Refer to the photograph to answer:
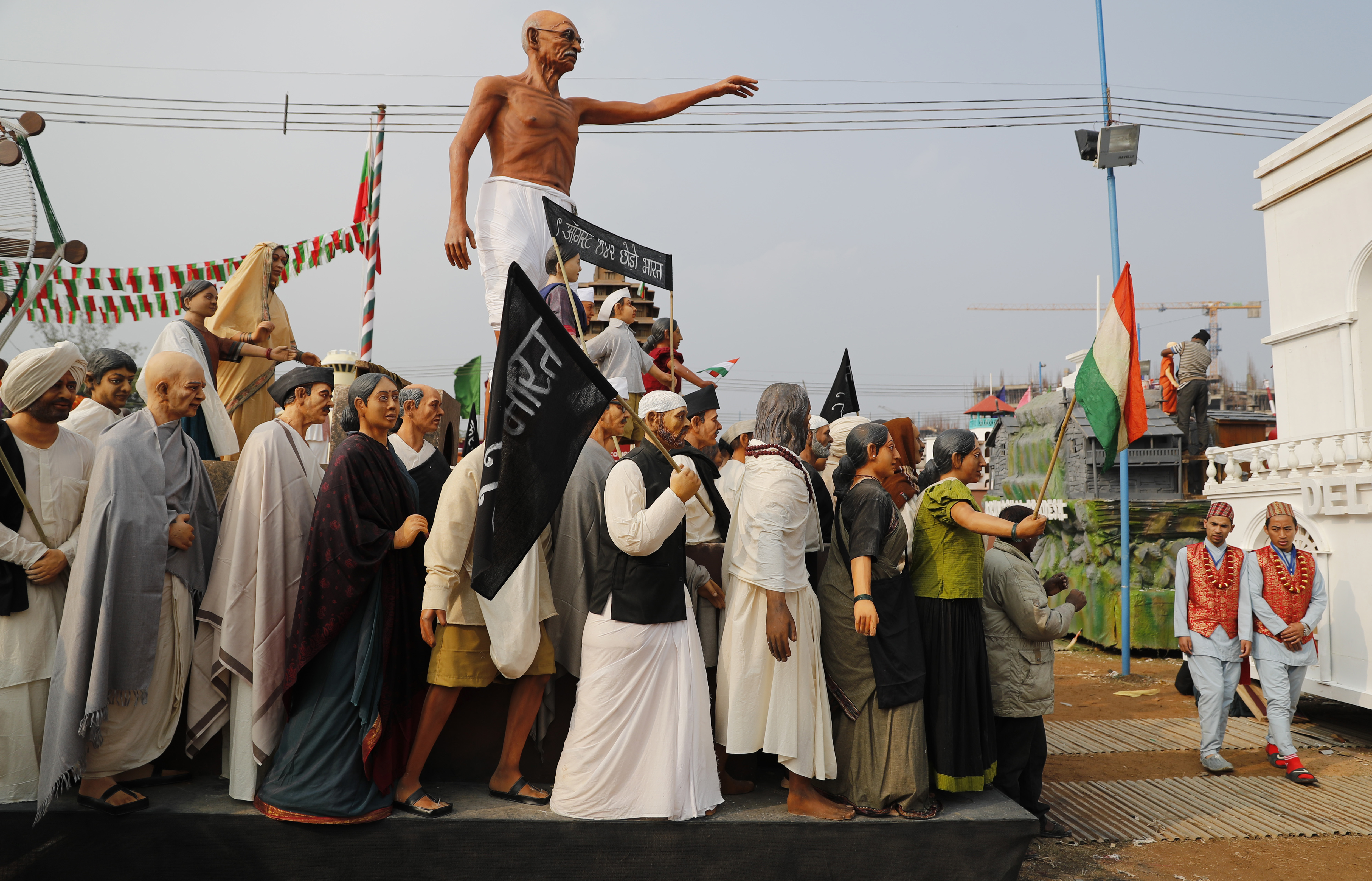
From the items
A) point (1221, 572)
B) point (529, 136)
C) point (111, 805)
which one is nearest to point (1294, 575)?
point (1221, 572)

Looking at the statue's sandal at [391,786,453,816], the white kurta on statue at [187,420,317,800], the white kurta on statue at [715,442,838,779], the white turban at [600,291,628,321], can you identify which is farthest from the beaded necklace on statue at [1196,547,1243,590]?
the white kurta on statue at [187,420,317,800]

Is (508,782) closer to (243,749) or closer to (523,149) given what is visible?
(243,749)

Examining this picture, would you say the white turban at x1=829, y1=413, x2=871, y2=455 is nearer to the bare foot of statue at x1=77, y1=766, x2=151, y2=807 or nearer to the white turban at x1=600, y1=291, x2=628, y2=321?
the white turban at x1=600, y1=291, x2=628, y2=321

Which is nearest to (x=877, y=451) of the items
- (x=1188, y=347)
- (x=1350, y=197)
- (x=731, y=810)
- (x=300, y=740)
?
(x=731, y=810)

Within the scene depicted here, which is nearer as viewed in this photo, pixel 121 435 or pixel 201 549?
pixel 121 435

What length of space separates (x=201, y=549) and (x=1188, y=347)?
14817 mm

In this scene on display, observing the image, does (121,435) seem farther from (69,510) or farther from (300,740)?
(300,740)

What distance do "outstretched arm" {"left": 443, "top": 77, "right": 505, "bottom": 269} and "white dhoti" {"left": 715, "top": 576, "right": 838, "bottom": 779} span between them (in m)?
2.91

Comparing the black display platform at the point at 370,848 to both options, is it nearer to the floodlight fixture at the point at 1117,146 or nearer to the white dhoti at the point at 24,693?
the white dhoti at the point at 24,693

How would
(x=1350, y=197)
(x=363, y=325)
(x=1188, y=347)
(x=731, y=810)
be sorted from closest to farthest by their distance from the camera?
(x=731, y=810) → (x=363, y=325) → (x=1350, y=197) → (x=1188, y=347)

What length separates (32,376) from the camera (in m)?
3.96

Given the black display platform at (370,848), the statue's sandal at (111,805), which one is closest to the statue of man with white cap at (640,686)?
the black display platform at (370,848)

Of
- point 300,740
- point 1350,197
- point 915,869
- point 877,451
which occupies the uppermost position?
point 1350,197

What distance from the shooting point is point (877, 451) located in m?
4.38
